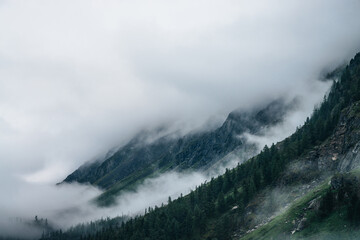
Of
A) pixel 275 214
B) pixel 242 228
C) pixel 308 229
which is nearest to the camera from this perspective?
pixel 308 229

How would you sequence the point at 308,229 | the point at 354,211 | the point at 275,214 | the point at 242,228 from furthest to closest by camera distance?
the point at 242,228 → the point at 275,214 → the point at 308,229 → the point at 354,211

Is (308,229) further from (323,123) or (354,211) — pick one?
(323,123)

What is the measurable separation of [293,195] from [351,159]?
31.4 m

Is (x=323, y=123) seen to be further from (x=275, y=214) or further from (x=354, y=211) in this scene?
(x=354, y=211)

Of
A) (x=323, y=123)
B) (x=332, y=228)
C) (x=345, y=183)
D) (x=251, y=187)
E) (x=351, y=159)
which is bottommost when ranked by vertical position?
(x=332, y=228)

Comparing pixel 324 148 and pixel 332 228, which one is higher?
pixel 324 148

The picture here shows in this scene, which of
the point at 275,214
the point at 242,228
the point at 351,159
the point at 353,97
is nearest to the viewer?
the point at 351,159

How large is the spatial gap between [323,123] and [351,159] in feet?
171

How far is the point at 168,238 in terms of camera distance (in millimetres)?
174875

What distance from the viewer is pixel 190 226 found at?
178 meters

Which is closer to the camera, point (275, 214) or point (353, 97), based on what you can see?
point (275, 214)

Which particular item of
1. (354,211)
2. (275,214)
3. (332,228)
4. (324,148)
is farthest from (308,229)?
(324,148)

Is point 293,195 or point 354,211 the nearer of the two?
point 354,211

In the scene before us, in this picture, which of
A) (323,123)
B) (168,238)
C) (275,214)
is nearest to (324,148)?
(323,123)
